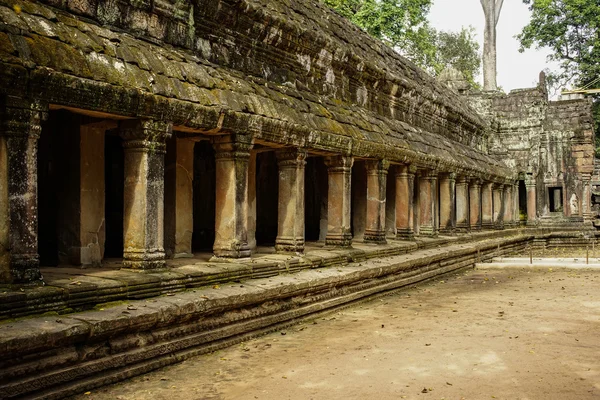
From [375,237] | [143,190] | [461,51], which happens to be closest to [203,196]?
[375,237]

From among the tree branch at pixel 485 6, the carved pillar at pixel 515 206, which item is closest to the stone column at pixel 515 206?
the carved pillar at pixel 515 206

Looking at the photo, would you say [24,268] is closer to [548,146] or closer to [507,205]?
[507,205]

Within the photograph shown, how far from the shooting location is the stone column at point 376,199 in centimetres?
1120

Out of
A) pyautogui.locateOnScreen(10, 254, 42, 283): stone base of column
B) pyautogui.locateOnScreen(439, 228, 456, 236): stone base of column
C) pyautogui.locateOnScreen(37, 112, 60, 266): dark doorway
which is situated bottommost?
pyautogui.locateOnScreen(439, 228, 456, 236): stone base of column

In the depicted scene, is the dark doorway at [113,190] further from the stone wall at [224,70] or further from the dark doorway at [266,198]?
the dark doorway at [266,198]

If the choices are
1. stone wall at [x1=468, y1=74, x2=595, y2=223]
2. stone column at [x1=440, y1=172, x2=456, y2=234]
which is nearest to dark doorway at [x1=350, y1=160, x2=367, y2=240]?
stone column at [x1=440, y1=172, x2=456, y2=234]

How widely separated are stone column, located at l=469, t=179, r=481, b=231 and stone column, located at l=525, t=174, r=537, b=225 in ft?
22.0

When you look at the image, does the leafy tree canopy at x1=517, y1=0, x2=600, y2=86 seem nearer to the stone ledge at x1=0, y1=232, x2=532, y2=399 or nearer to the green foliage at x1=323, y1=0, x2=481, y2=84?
the green foliage at x1=323, y1=0, x2=481, y2=84

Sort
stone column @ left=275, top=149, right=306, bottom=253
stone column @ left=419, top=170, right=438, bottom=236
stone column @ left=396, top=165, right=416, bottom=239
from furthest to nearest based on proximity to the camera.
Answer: stone column @ left=419, top=170, right=438, bottom=236, stone column @ left=396, top=165, right=416, bottom=239, stone column @ left=275, top=149, right=306, bottom=253

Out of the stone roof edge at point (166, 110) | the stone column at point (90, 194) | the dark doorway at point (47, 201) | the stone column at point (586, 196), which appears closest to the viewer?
the stone roof edge at point (166, 110)

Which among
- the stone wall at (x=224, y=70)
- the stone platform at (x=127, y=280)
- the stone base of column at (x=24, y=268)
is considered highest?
the stone wall at (x=224, y=70)

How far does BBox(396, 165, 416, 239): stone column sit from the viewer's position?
12742mm

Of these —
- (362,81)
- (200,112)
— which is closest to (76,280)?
(200,112)

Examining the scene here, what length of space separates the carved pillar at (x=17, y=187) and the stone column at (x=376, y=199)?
722 centimetres
